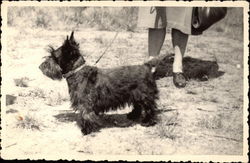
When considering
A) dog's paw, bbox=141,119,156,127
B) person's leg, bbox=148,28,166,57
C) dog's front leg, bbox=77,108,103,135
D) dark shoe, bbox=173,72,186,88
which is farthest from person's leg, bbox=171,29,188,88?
dog's front leg, bbox=77,108,103,135

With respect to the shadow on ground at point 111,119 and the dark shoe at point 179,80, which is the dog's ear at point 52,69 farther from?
the dark shoe at point 179,80

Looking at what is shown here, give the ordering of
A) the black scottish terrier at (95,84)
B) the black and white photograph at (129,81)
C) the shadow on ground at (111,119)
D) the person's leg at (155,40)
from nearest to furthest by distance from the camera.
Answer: the black scottish terrier at (95,84) < the black and white photograph at (129,81) < the shadow on ground at (111,119) < the person's leg at (155,40)

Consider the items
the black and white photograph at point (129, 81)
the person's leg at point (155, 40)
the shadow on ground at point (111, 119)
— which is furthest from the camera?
the person's leg at point (155, 40)

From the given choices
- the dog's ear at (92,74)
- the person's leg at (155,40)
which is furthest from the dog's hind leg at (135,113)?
the person's leg at (155,40)

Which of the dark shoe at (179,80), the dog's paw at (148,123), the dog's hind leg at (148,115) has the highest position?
A: the dark shoe at (179,80)

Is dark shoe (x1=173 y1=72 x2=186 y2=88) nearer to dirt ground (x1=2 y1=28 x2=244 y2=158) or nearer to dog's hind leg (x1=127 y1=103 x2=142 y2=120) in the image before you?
dirt ground (x1=2 y1=28 x2=244 y2=158)

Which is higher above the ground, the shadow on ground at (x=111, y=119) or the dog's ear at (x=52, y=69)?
the dog's ear at (x=52, y=69)

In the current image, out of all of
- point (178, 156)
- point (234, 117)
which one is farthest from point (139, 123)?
point (234, 117)

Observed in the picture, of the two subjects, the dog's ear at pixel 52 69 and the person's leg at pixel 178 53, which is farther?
the person's leg at pixel 178 53

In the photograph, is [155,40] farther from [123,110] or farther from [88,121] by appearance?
[88,121]
